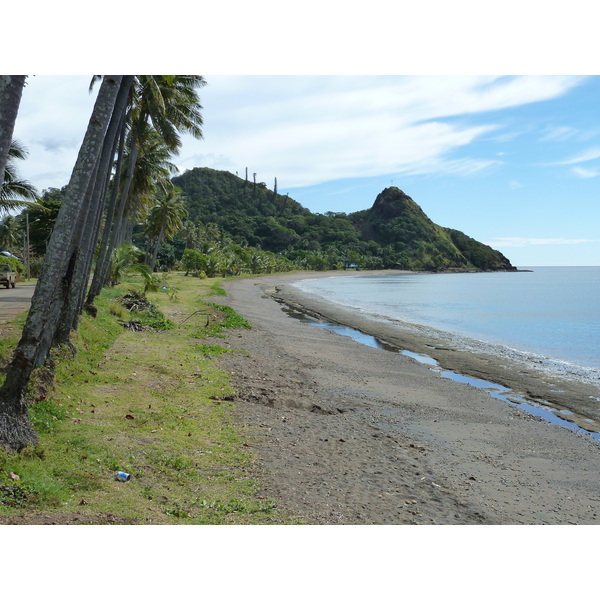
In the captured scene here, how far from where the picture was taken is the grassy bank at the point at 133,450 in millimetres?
5047

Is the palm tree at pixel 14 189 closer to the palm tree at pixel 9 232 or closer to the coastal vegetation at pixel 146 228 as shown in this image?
the coastal vegetation at pixel 146 228

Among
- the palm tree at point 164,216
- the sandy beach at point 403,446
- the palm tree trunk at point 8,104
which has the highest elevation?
the palm tree at point 164,216

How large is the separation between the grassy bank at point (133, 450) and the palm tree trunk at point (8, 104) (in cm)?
344

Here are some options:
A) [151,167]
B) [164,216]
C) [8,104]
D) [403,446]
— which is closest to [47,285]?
[8,104]

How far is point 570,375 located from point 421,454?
1091 centimetres

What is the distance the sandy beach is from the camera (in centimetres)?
611

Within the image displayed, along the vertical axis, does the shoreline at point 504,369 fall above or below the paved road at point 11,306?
Result: above

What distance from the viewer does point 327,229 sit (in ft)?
563

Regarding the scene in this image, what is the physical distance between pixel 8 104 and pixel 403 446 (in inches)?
283

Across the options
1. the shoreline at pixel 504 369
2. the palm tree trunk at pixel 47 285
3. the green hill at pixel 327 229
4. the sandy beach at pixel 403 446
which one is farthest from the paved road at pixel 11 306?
the green hill at pixel 327 229

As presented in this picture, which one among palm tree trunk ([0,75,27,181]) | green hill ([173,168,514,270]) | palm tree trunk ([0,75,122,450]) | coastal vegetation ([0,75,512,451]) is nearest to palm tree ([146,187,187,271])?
coastal vegetation ([0,75,512,451])

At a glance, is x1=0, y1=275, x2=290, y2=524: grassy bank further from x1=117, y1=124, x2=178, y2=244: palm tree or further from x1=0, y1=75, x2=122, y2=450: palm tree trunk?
x1=117, y1=124, x2=178, y2=244: palm tree

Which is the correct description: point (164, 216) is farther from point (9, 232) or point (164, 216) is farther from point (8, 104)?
point (8, 104)

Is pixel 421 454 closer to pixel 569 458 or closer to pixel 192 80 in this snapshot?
pixel 569 458
